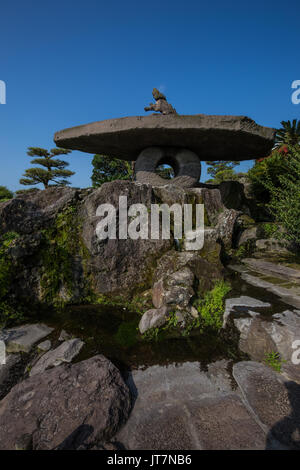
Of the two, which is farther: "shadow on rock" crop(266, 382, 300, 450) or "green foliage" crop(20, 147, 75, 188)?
"green foliage" crop(20, 147, 75, 188)

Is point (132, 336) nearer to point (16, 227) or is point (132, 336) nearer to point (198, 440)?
point (198, 440)

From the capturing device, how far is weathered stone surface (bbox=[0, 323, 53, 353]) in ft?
8.01

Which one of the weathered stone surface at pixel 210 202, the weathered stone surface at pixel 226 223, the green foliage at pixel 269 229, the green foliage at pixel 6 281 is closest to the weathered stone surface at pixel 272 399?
the green foliage at pixel 6 281

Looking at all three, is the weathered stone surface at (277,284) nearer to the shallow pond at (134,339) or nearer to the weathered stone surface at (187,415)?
the shallow pond at (134,339)

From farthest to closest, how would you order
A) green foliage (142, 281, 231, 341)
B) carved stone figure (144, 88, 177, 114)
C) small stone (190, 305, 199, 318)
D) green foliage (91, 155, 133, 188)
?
green foliage (91, 155, 133, 188), carved stone figure (144, 88, 177, 114), small stone (190, 305, 199, 318), green foliage (142, 281, 231, 341)

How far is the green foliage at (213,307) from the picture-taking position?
9.04 feet

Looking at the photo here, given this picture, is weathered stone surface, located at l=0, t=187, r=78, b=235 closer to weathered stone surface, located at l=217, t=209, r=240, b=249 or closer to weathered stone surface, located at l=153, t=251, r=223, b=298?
weathered stone surface, located at l=153, t=251, r=223, b=298

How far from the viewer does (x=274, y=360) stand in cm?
199

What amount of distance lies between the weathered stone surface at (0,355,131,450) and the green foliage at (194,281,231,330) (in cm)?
152

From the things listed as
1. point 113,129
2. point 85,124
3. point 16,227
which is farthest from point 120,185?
point 85,124

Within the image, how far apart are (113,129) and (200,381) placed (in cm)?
729

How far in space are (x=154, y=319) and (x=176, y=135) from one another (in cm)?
630

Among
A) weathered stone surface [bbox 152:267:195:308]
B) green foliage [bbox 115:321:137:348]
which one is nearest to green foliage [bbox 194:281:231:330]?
weathered stone surface [bbox 152:267:195:308]

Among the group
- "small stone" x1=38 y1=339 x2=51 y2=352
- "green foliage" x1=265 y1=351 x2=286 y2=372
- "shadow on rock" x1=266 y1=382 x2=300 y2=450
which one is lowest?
"small stone" x1=38 y1=339 x2=51 y2=352
